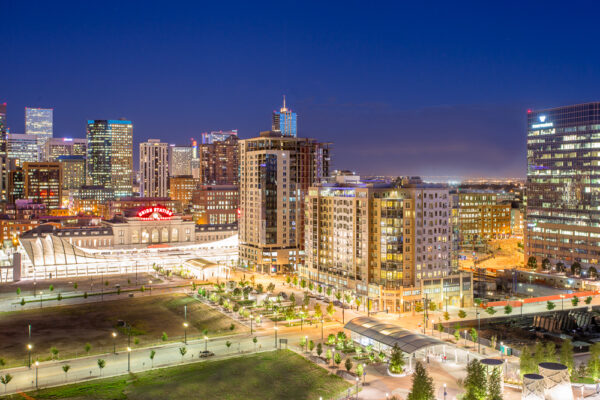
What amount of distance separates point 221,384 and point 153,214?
133121 mm

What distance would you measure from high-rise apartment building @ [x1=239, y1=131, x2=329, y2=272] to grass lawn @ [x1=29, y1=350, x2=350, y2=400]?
73.5 meters

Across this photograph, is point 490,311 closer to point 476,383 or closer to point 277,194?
point 476,383

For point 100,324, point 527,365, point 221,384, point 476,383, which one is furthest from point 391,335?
point 100,324

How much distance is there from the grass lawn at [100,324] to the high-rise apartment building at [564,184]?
307ft

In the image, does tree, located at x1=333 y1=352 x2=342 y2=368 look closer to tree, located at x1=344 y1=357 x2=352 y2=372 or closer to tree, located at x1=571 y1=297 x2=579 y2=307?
tree, located at x1=344 y1=357 x2=352 y2=372

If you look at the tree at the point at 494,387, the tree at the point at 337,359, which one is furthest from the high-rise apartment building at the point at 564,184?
the tree at the point at 337,359

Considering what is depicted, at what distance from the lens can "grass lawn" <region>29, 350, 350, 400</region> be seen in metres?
61.0

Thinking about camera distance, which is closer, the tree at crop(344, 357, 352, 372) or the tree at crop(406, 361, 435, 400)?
the tree at crop(406, 361, 435, 400)

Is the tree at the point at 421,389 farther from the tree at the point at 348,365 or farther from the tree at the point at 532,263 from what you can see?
the tree at the point at 532,263

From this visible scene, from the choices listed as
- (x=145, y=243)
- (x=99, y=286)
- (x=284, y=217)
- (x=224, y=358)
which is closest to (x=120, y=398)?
(x=224, y=358)

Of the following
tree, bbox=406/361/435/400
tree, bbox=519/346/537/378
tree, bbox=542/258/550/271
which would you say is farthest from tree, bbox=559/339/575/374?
tree, bbox=542/258/550/271

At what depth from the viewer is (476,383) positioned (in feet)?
187

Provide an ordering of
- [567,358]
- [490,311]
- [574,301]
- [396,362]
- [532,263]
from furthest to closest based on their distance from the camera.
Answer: [532,263], [574,301], [490,311], [396,362], [567,358]

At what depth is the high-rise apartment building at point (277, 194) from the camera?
14450cm
